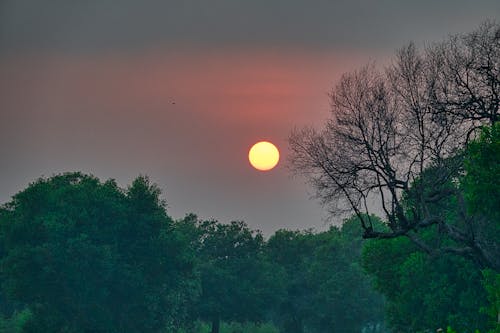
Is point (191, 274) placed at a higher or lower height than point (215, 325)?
higher

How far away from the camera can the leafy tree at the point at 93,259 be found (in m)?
87.0

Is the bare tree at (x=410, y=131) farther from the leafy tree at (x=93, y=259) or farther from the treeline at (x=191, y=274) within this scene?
the leafy tree at (x=93, y=259)

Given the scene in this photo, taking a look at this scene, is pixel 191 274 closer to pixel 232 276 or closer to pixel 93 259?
pixel 93 259

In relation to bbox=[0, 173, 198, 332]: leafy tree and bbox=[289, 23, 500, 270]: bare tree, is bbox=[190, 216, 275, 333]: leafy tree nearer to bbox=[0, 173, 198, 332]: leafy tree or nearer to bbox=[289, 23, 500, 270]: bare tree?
bbox=[0, 173, 198, 332]: leafy tree

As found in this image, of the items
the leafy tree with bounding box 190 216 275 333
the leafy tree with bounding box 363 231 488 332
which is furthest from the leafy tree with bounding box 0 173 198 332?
the leafy tree with bounding box 363 231 488 332

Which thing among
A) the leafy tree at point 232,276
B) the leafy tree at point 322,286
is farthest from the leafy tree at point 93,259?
the leafy tree at point 322,286

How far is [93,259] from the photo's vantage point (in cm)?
8731

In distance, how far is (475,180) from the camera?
1698 inches

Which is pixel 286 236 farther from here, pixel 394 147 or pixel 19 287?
pixel 394 147

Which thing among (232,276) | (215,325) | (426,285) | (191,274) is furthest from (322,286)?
(426,285)

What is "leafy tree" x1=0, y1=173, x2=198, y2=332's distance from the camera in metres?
87.0

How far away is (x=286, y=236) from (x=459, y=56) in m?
88.2

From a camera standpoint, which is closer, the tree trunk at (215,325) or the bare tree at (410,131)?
the bare tree at (410,131)

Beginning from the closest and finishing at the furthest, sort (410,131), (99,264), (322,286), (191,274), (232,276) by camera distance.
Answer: (410,131) → (99,264) → (191,274) → (232,276) → (322,286)
